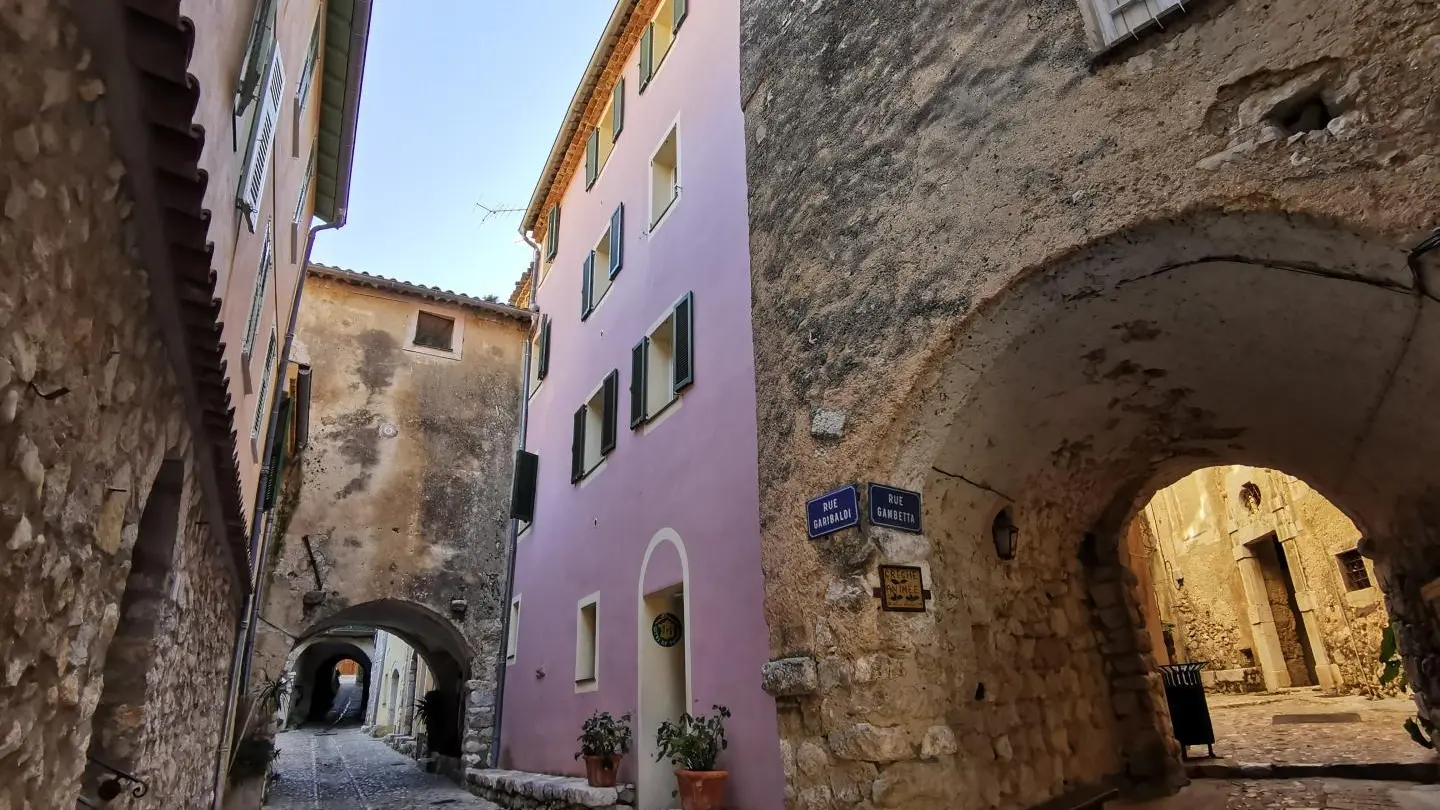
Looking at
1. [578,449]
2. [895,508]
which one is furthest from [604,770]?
[895,508]

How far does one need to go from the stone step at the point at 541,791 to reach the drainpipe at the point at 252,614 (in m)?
2.98

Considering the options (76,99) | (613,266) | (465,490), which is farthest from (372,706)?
(76,99)

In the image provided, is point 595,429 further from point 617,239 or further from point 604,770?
point 604,770

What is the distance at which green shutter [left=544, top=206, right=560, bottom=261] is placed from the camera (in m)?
13.1

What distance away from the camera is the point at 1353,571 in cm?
1153

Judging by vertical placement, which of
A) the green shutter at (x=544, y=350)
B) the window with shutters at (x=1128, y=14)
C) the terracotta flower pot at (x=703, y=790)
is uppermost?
the green shutter at (x=544, y=350)

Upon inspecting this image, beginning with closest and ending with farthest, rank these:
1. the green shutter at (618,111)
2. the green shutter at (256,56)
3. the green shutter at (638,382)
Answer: the green shutter at (256,56) < the green shutter at (638,382) < the green shutter at (618,111)

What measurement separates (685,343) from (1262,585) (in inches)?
489

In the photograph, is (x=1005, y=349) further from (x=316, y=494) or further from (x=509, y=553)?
(x=316, y=494)

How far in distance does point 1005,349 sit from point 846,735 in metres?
1.88

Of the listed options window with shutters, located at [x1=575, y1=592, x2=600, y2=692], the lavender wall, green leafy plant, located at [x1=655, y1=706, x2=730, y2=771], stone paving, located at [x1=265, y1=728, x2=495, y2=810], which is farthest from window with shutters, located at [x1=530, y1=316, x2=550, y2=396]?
green leafy plant, located at [x1=655, y1=706, x2=730, y2=771]

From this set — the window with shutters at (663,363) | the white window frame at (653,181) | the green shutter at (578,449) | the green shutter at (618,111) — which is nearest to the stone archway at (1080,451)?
the window with shutters at (663,363)

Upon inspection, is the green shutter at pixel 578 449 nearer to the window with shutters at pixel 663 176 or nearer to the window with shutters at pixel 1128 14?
the window with shutters at pixel 663 176

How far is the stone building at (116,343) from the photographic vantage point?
6.02 ft
